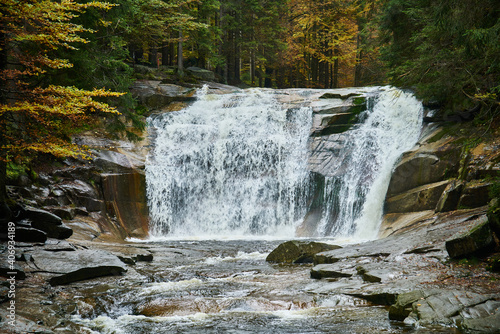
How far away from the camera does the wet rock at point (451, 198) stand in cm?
1194

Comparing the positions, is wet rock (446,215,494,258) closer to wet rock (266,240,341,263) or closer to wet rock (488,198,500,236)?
wet rock (488,198,500,236)

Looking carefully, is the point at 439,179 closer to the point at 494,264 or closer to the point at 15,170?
the point at 494,264

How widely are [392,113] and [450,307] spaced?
14376mm

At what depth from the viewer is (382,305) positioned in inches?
260

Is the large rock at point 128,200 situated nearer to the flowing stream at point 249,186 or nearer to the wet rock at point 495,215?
the flowing stream at point 249,186

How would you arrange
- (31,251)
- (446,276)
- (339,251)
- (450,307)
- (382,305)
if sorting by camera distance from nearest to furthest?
1. (450,307)
2. (382,305)
3. (446,276)
4. (31,251)
5. (339,251)

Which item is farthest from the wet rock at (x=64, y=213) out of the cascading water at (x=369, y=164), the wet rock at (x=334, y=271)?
the cascading water at (x=369, y=164)

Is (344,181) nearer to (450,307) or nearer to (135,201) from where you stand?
(135,201)

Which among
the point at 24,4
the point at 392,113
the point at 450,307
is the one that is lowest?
the point at 450,307

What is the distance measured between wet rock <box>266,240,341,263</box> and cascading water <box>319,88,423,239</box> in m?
4.14

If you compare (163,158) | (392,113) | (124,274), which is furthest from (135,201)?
(392,113)

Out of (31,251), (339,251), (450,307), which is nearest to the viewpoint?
(450,307)

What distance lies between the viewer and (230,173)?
1908 cm

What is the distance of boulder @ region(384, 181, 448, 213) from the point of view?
13297mm
